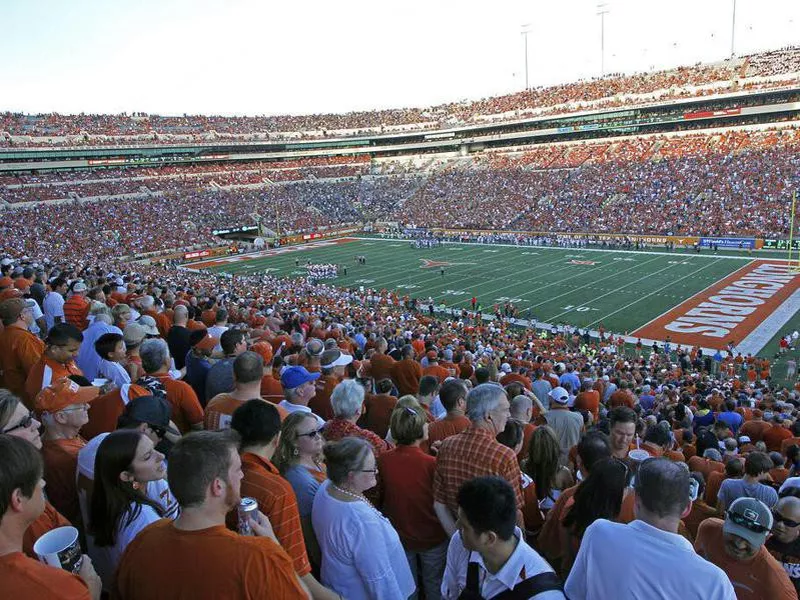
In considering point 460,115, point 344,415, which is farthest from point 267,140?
point 344,415

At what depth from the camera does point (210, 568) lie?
2.06 metres

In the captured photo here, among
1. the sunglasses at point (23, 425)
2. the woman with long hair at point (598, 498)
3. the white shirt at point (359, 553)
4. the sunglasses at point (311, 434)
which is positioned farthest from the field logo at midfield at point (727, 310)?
the sunglasses at point (23, 425)

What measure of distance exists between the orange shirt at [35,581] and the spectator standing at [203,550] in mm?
271

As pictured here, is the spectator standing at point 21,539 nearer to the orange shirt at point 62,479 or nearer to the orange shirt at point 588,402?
the orange shirt at point 62,479

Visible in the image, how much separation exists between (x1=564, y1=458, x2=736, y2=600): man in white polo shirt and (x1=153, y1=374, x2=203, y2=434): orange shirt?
307 cm

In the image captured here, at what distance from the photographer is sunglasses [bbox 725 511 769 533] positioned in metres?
2.98

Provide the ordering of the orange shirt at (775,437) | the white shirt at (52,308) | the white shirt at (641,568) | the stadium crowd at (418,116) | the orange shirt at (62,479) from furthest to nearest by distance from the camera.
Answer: the stadium crowd at (418,116), the white shirt at (52,308), the orange shirt at (775,437), the orange shirt at (62,479), the white shirt at (641,568)

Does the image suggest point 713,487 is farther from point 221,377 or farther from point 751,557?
point 221,377

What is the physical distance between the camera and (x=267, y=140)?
78.4 metres

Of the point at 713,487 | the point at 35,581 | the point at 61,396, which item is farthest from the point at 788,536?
the point at 61,396

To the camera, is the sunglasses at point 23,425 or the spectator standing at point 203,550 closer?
the spectator standing at point 203,550

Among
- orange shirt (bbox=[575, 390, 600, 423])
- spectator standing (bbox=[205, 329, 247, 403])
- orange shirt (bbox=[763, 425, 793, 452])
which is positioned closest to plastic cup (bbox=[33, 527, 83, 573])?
spectator standing (bbox=[205, 329, 247, 403])

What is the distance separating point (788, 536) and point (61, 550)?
384 cm

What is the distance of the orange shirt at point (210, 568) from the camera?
2.05m
